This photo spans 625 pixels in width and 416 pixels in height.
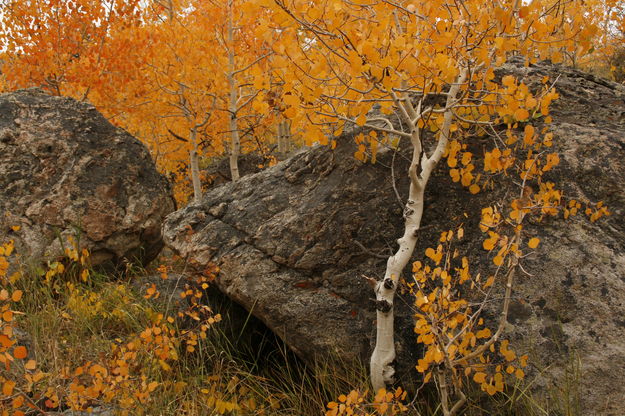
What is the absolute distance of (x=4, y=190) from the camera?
4.98m

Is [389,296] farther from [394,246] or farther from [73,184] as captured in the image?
[73,184]

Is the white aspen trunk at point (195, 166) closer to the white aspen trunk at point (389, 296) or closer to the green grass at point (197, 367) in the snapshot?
the green grass at point (197, 367)

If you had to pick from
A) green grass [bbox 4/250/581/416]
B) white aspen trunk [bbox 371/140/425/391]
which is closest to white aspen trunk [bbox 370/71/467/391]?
white aspen trunk [bbox 371/140/425/391]

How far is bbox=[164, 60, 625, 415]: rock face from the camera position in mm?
2734

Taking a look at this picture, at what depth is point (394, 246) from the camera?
3.46 meters

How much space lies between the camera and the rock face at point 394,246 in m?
2.73

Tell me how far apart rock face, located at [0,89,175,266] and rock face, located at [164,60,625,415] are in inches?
49.8

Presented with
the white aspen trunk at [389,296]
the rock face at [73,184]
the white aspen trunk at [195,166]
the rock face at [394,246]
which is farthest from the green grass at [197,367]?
the white aspen trunk at [195,166]

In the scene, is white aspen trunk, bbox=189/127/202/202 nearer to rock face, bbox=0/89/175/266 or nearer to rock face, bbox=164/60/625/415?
rock face, bbox=0/89/175/266

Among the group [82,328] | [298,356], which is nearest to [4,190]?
[82,328]

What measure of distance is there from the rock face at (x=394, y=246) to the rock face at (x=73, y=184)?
126 cm

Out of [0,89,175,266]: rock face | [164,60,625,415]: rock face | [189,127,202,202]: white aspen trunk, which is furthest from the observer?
[189,127,202,202]: white aspen trunk

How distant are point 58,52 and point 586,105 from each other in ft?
31.9

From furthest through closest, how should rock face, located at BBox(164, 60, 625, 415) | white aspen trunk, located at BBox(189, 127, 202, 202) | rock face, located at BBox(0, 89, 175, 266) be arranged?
white aspen trunk, located at BBox(189, 127, 202, 202), rock face, located at BBox(0, 89, 175, 266), rock face, located at BBox(164, 60, 625, 415)
